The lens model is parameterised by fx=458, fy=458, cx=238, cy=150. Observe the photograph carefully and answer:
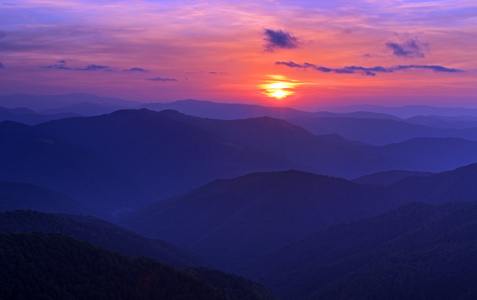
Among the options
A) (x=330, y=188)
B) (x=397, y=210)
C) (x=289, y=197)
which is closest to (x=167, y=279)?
(x=397, y=210)

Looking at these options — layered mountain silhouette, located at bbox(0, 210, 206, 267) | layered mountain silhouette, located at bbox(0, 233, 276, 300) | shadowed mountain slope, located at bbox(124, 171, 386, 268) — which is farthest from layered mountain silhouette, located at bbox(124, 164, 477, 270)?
layered mountain silhouette, located at bbox(0, 233, 276, 300)

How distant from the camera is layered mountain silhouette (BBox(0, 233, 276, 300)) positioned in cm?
4825

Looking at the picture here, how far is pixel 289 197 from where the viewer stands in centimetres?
17012

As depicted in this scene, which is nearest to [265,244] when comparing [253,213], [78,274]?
[253,213]

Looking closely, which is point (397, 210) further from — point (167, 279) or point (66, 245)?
point (66, 245)

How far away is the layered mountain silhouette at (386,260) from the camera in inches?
3196

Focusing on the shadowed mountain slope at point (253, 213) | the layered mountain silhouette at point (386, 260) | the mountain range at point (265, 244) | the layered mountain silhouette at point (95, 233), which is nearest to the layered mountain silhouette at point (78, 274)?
the mountain range at point (265, 244)

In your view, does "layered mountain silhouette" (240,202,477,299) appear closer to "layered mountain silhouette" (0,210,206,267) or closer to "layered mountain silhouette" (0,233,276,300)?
"layered mountain silhouette" (0,210,206,267)

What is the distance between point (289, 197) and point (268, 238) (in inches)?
1019

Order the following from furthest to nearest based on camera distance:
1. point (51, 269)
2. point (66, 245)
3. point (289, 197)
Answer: point (289, 197), point (66, 245), point (51, 269)

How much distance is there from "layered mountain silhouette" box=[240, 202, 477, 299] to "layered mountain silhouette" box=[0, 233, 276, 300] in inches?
1431

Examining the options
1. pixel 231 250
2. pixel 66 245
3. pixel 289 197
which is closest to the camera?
pixel 66 245

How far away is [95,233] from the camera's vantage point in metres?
106

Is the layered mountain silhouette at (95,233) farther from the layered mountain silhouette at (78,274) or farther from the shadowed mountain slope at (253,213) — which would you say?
the layered mountain silhouette at (78,274)
